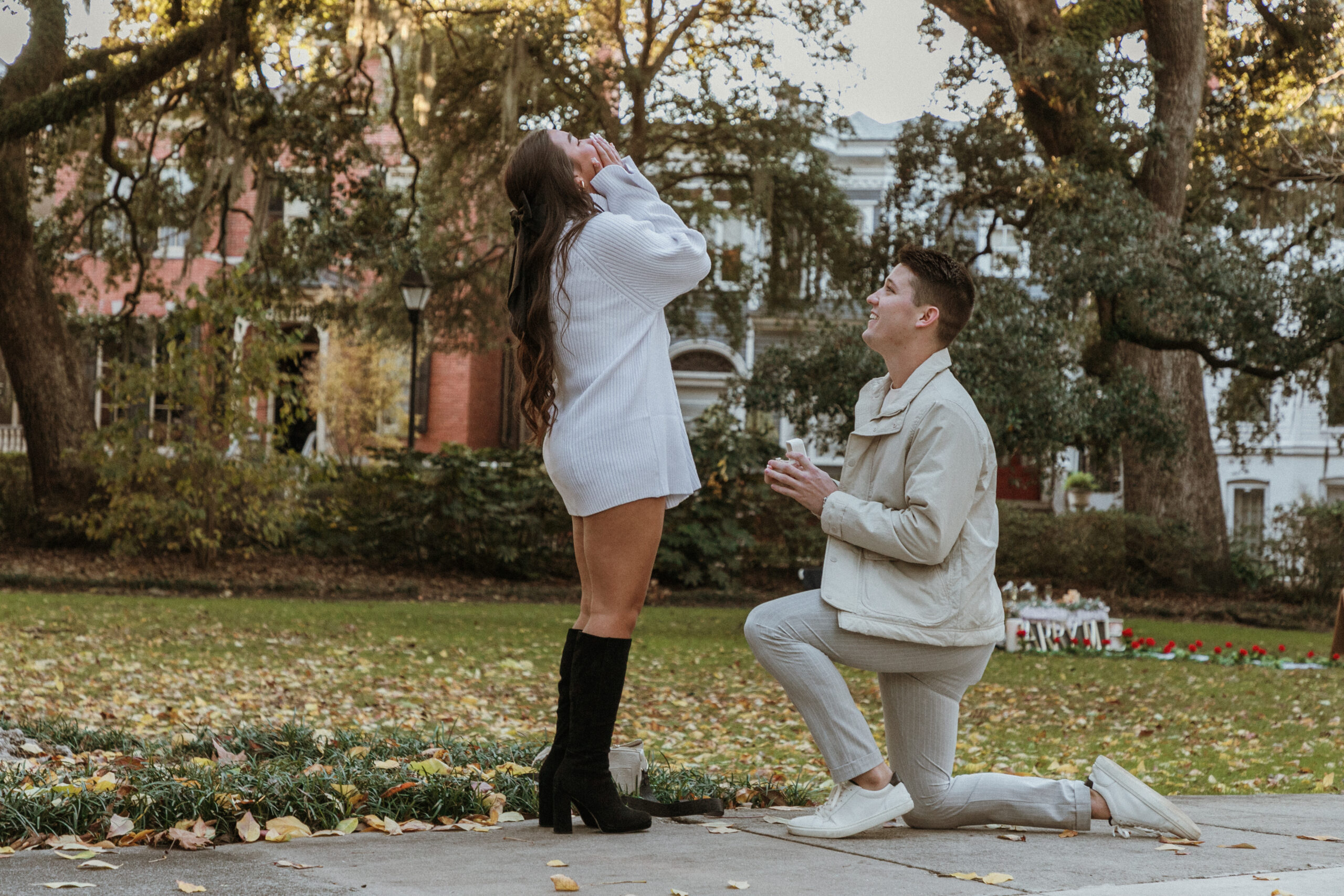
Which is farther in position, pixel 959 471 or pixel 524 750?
pixel 524 750

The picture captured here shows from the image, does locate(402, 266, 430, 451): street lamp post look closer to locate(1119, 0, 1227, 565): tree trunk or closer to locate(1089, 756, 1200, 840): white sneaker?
locate(1119, 0, 1227, 565): tree trunk

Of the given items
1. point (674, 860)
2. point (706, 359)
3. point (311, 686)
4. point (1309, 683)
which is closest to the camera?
point (674, 860)

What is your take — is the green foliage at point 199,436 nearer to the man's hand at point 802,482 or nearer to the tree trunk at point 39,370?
the tree trunk at point 39,370

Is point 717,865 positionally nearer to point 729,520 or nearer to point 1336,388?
point 729,520

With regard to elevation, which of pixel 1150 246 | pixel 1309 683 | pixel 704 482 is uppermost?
pixel 1150 246

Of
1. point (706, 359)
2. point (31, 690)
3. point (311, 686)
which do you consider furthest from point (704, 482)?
point (706, 359)

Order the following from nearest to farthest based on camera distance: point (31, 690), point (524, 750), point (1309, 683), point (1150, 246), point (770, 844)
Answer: point (770, 844), point (524, 750), point (31, 690), point (1309, 683), point (1150, 246)

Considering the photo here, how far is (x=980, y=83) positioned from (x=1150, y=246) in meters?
4.94

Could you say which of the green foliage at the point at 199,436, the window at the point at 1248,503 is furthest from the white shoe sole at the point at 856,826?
the window at the point at 1248,503

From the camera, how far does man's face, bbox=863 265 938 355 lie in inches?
137

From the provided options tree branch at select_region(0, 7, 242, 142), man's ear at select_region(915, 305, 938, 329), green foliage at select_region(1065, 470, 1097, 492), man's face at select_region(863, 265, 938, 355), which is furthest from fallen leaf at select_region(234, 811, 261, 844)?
green foliage at select_region(1065, 470, 1097, 492)

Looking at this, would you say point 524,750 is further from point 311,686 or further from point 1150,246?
point 1150,246

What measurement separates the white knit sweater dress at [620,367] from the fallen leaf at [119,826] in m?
1.27

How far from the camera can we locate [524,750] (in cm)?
429
